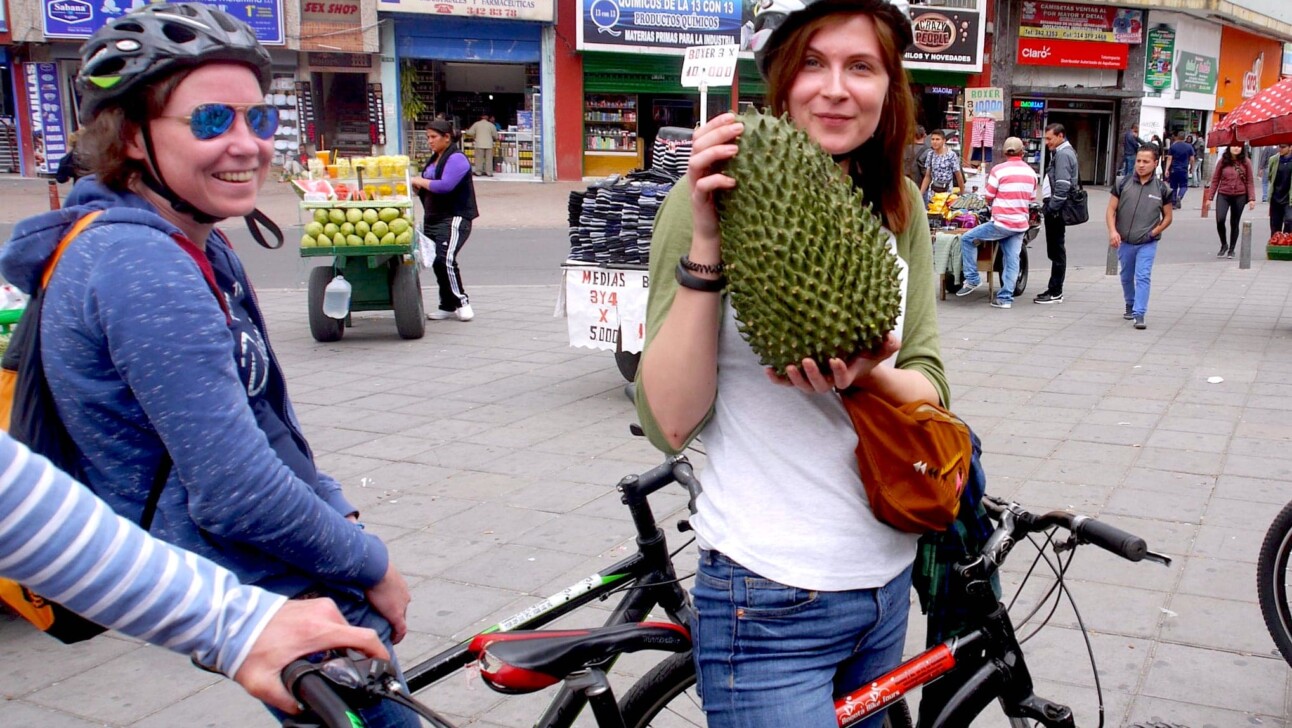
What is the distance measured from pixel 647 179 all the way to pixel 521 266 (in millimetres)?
6926

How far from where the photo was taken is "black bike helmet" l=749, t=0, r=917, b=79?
6.08ft

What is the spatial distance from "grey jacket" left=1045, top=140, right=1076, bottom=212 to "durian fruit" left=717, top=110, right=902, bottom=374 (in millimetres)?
10977

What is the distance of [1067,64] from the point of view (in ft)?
A: 101

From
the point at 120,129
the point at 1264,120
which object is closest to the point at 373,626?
the point at 120,129

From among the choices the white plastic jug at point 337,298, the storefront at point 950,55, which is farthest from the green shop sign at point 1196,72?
the white plastic jug at point 337,298

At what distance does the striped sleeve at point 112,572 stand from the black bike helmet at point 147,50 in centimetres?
82

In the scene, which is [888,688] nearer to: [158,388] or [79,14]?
[158,388]

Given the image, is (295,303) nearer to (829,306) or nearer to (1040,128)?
(829,306)

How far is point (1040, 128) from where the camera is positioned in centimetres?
3127

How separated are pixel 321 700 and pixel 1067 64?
33312 mm

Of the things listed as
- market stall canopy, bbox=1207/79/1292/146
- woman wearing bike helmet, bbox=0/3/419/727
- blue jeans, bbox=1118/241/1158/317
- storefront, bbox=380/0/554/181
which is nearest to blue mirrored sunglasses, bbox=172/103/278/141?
woman wearing bike helmet, bbox=0/3/419/727

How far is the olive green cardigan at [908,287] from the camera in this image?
6.05 feet

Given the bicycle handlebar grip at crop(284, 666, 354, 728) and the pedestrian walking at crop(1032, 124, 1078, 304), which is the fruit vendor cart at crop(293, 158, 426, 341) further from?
the bicycle handlebar grip at crop(284, 666, 354, 728)

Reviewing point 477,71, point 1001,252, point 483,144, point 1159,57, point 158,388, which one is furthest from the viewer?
point 1159,57
